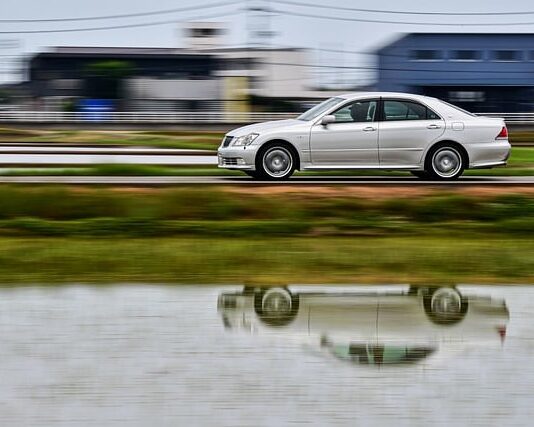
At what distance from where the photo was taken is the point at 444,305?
8.30m

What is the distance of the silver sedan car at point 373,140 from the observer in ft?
54.5

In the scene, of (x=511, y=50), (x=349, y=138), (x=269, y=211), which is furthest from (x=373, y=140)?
(x=511, y=50)

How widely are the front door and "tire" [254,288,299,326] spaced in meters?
7.86

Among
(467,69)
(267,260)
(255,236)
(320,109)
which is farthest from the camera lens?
(467,69)

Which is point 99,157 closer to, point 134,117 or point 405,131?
point 405,131

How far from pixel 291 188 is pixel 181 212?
1911mm

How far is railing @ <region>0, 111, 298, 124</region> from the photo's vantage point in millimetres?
58844

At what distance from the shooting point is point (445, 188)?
15250 millimetres

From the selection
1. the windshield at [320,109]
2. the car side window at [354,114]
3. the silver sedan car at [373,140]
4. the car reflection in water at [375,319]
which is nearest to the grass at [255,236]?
the car reflection in water at [375,319]

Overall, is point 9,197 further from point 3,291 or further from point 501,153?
point 501,153

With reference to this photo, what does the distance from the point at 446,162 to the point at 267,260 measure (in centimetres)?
699

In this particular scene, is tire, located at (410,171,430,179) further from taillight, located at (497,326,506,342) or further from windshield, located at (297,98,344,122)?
taillight, located at (497,326,506,342)

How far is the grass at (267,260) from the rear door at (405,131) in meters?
4.26

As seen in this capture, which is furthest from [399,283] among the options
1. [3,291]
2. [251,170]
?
[251,170]
